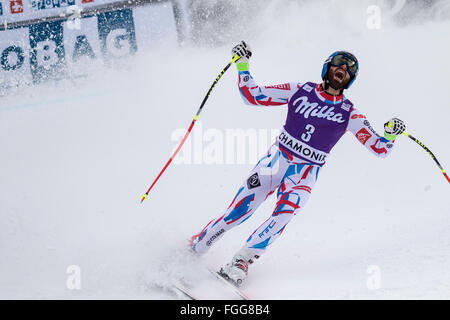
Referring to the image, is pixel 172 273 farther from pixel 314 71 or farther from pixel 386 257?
pixel 314 71

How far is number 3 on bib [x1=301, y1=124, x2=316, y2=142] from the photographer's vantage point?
3898mm

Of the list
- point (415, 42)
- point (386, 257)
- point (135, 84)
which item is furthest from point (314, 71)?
point (386, 257)

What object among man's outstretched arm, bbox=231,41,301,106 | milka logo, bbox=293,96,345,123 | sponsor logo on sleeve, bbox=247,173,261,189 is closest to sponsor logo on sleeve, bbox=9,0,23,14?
man's outstretched arm, bbox=231,41,301,106

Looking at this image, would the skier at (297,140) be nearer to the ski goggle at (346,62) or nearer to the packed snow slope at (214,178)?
the ski goggle at (346,62)

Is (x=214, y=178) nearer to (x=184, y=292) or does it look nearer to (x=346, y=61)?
(x=184, y=292)

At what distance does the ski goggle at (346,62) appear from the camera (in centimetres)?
379

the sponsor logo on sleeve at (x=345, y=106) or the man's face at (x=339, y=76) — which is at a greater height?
the man's face at (x=339, y=76)

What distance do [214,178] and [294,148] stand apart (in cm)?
273

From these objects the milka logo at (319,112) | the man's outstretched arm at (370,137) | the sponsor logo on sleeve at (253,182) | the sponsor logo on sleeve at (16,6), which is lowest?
the sponsor logo on sleeve at (253,182)

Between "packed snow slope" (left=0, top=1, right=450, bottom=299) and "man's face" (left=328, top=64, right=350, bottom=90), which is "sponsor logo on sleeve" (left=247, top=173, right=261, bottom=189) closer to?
"packed snow slope" (left=0, top=1, right=450, bottom=299)

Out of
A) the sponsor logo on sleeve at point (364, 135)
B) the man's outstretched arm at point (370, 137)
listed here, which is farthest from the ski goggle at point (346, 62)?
the sponsor logo on sleeve at point (364, 135)

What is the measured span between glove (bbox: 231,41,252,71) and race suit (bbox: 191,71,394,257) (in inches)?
3.5

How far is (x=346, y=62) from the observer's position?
3.78 m

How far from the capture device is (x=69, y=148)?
746 centimetres
